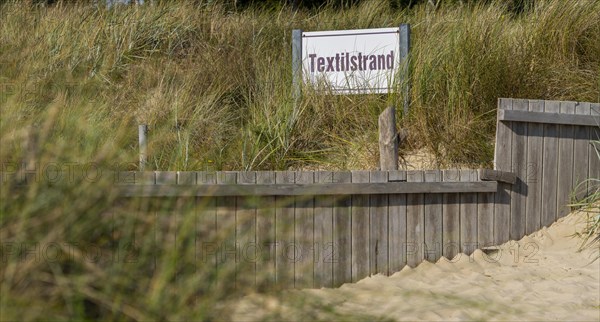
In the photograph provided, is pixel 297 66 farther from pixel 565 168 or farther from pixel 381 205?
pixel 565 168

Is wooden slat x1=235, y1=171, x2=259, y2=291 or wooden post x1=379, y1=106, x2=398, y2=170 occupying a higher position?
wooden post x1=379, y1=106, x2=398, y2=170

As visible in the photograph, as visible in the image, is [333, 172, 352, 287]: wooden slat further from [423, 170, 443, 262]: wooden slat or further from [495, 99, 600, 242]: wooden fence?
[495, 99, 600, 242]: wooden fence

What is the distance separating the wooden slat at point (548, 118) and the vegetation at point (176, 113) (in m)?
0.99

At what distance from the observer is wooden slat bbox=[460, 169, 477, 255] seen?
20.4 ft

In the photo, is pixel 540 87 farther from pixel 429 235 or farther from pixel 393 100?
pixel 429 235

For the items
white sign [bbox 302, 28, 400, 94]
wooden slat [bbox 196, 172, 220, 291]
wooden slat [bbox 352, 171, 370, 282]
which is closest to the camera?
wooden slat [bbox 196, 172, 220, 291]

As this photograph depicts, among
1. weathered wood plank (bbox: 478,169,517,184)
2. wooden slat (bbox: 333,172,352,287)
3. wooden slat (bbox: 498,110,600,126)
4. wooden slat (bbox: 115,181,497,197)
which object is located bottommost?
wooden slat (bbox: 333,172,352,287)

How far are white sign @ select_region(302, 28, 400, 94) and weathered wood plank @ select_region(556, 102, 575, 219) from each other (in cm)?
212

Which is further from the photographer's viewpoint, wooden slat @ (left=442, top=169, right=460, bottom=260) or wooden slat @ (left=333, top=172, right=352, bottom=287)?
wooden slat @ (left=442, top=169, right=460, bottom=260)

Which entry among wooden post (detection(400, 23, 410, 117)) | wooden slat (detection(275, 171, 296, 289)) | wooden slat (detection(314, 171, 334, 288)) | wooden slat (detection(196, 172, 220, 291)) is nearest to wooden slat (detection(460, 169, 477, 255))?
wooden slat (detection(314, 171, 334, 288))

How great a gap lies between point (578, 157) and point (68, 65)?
18.0 ft

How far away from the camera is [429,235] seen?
20.1 ft

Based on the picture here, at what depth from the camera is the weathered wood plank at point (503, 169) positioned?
635 cm

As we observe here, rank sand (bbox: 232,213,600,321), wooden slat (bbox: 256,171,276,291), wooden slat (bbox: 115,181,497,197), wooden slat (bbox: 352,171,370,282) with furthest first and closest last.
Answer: wooden slat (bbox: 352,171,370,282) → wooden slat (bbox: 256,171,276,291) → wooden slat (bbox: 115,181,497,197) → sand (bbox: 232,213,600,321)
